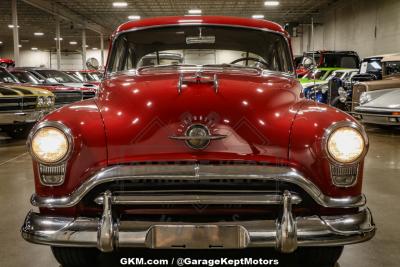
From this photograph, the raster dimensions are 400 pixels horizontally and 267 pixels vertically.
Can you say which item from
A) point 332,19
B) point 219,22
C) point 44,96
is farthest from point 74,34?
point 219,22

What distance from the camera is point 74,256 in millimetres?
2602

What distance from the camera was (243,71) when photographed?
2977mm

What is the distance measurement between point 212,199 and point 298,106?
768 millimetres

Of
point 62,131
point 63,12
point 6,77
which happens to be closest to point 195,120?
point 62,131

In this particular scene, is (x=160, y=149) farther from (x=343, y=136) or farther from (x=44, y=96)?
(x=44, y=96)

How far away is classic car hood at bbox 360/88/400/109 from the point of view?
323 inches

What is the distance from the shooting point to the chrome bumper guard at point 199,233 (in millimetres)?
1994

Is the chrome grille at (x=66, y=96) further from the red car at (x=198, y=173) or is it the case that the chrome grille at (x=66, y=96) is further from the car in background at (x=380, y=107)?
the red car at (x=198, y=173)

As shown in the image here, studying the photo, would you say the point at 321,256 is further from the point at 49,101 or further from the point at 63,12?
the point at 63,12

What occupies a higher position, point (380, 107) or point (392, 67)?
point (392, 67)

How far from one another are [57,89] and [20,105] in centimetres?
176

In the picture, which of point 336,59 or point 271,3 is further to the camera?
point 271,3

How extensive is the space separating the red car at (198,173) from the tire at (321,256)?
1.58 feet

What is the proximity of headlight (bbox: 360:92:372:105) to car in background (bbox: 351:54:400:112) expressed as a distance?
193 mm
